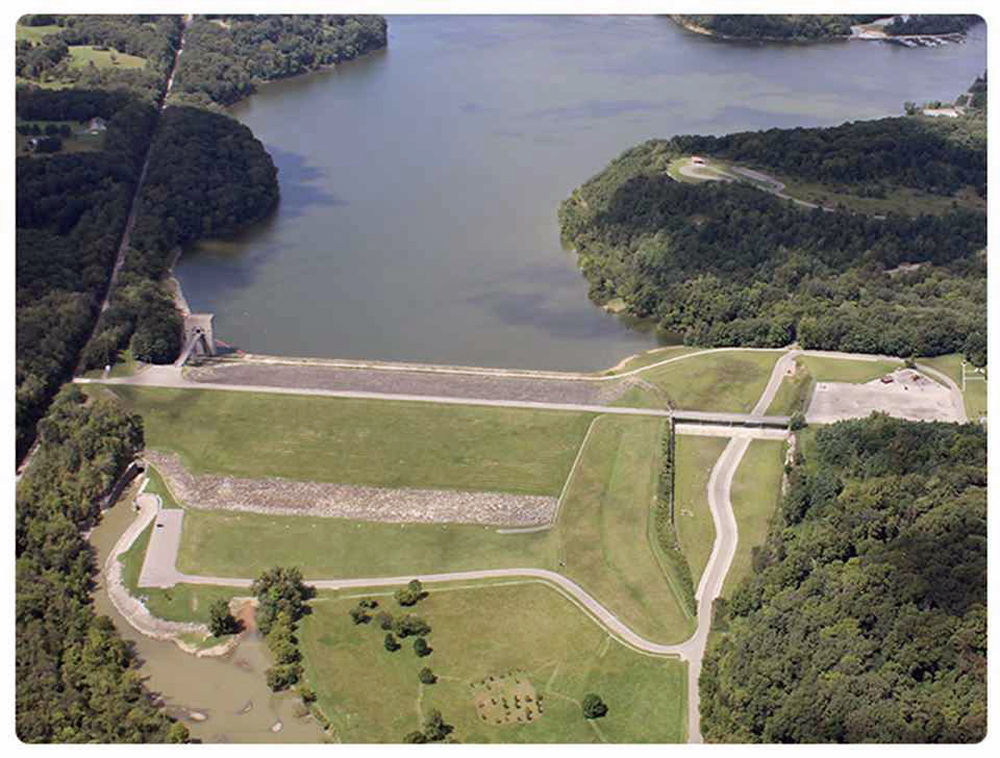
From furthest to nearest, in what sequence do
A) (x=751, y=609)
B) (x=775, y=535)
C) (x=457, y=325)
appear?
(x=457, y=325) → (x=775, y=535) → (x=751, y=609)

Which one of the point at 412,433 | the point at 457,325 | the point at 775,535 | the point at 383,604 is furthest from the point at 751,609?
the point at 457,325

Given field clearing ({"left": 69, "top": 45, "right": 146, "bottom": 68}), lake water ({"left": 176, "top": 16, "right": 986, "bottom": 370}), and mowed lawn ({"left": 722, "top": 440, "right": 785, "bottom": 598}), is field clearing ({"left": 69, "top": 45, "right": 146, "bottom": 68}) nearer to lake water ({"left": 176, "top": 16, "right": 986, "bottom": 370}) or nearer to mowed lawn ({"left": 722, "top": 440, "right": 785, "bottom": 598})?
lake water ({"left": 176, "top": 16, "right": 986, "bottom": 370})

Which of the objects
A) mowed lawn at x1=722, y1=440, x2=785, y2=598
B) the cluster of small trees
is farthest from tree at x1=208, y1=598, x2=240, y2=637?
mowed lawn at x1=722, y1=440, x2=785, y2=598

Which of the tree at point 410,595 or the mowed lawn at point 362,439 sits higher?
the mowed lawn at point 362,439

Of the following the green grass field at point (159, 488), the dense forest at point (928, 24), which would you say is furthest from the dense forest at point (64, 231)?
the dense forest at point (928, 24)

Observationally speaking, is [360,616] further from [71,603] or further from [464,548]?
[71,603]

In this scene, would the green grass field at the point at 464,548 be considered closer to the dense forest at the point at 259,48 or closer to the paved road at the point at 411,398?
the paved road at the point at 411,398

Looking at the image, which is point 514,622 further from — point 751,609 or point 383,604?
point 751,609
